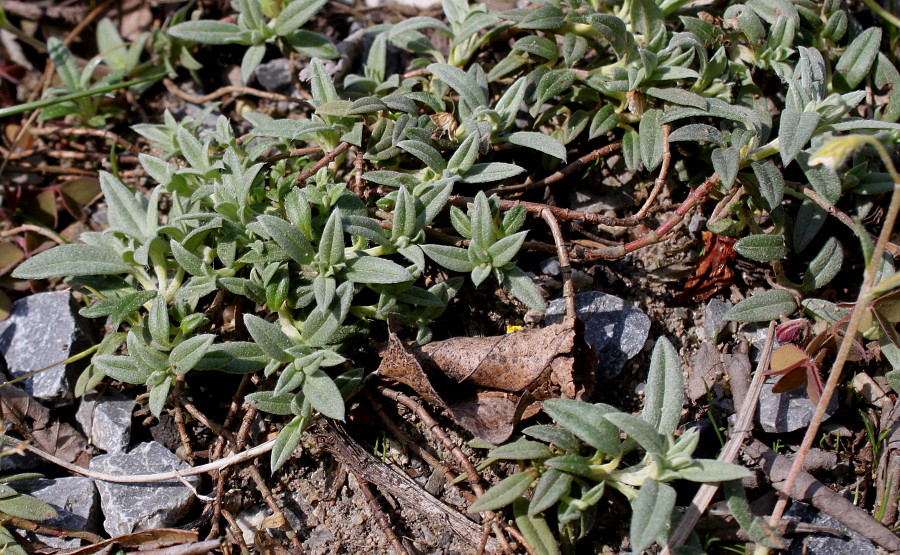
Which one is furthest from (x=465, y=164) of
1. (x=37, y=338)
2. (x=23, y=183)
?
(x=23, y=183)

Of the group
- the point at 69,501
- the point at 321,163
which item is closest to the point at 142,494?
the point at 69,501

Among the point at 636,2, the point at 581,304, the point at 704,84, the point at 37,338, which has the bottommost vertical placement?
the point at 37,338

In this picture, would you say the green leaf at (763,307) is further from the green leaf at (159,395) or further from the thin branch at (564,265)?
the green leaf at (159,395)

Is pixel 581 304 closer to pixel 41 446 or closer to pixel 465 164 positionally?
pixel 465 164

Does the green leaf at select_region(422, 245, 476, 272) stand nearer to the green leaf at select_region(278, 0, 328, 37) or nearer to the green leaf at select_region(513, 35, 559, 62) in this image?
the green leaf at select_region(513, 35, 559, 62)

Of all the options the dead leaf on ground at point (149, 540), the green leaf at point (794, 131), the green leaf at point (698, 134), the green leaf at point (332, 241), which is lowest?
the dead leaf on ground at point (149, 540)

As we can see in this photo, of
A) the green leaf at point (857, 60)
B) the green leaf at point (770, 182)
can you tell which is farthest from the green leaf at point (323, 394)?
the green leaf at point (857, 60)

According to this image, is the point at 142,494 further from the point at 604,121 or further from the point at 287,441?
the point at 604,121
